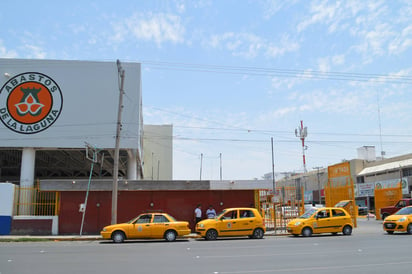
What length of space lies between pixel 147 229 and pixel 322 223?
30.5ft

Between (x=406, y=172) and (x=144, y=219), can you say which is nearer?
(x=144, y=219)

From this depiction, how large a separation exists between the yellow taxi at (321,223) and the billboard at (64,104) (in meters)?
13.7

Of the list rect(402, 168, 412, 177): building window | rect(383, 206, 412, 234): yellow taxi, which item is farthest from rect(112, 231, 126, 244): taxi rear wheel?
rect(402, 168, 412, 177): building window

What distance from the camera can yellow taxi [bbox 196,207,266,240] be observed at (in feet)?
61.1

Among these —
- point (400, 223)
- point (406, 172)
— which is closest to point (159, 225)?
point (400, 223)

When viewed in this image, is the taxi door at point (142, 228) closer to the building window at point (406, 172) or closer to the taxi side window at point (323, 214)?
the taxi side window at point (323, 214)

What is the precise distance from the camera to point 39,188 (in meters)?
22.5

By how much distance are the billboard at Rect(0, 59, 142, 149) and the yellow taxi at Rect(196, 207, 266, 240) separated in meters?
11.5

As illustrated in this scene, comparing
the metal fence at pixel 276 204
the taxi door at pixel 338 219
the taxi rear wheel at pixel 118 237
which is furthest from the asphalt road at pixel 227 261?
the metal fence at pixel 276 204

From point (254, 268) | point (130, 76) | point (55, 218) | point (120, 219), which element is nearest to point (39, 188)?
point (55, 218)

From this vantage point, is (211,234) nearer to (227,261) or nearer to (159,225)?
(159,225)

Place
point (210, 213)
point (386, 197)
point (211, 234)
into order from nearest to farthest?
1. point (211, 234)
2. point (210, 213)
3. point (386, 197)

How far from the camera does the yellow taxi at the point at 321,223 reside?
19828 mm

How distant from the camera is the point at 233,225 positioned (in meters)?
18.8
